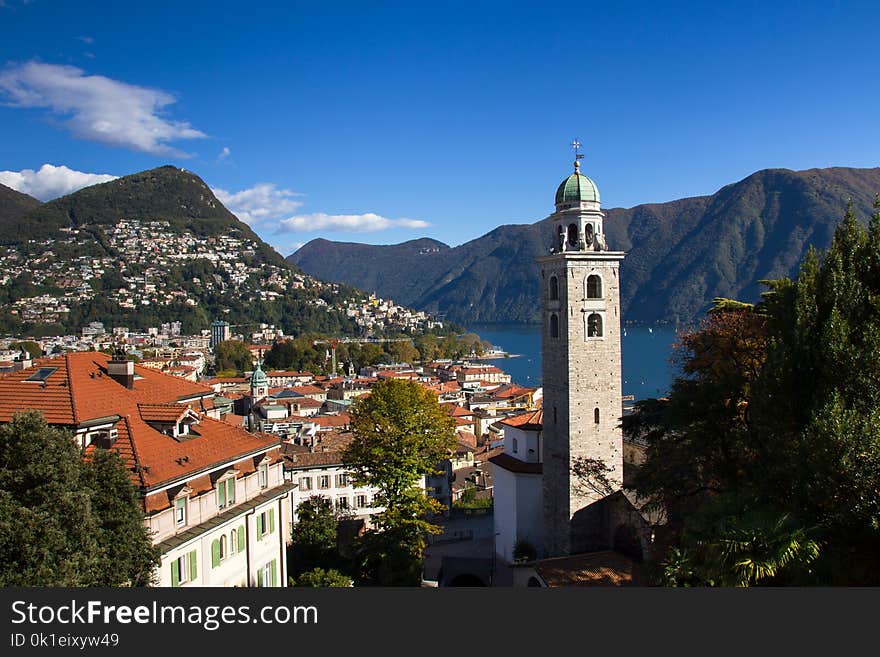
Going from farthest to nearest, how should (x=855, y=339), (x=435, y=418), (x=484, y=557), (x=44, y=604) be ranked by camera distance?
(x=484, y=557) → (x=435, y=418) → (x=855, y=339) → (x=44, y=604)

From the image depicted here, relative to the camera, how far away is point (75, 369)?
13.2 meters

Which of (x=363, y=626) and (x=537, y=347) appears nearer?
(x=363, y=626)

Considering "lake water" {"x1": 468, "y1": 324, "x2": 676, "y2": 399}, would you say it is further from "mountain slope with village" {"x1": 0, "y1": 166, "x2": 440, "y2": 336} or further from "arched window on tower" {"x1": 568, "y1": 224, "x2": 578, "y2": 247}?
"arched window on tower" {"x1": 568, "y1": 224, "x2": 578, "y2": 247}

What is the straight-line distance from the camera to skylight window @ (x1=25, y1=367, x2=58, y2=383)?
12.9 meters

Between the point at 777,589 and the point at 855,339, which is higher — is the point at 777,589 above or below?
below

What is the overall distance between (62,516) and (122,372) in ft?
22.1

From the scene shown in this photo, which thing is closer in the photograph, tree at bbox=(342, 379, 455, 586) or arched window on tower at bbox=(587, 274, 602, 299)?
tree at bbox=(342, 379, 455, 586)

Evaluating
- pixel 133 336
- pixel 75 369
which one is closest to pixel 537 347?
pixel 133 336

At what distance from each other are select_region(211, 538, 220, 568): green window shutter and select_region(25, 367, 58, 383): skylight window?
4160mm

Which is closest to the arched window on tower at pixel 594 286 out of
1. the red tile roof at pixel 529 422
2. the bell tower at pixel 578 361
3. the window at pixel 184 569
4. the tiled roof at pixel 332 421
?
the bell tower at pixel 578 361

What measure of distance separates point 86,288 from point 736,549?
168644 millimetres

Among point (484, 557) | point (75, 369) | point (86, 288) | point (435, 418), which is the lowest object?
point (484, 557)

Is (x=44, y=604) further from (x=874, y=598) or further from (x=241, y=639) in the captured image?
(x=874, y=598)

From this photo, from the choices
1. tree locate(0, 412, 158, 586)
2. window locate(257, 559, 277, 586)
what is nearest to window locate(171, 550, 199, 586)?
tree locate(0, 412, 158, 586)
